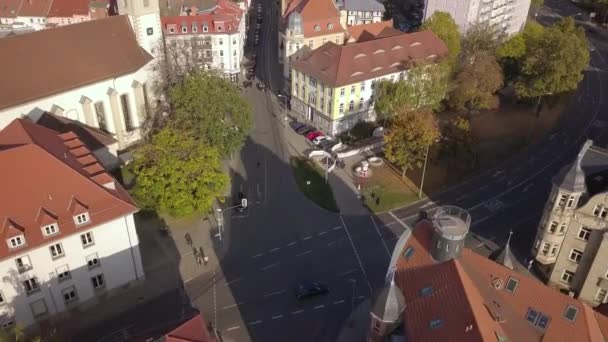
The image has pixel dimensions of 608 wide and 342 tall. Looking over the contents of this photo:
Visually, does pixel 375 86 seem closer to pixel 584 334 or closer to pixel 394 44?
pixel 394 44

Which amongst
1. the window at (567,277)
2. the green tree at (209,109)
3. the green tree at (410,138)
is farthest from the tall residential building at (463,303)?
the green tree at (209,109)

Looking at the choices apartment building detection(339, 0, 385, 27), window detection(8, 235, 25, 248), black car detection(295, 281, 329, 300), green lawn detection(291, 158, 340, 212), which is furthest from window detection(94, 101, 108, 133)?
apartment building detection(339, 0, 385, 27)

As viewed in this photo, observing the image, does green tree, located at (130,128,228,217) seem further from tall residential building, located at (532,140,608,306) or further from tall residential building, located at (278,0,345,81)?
tall residential building, located at (278,0,345,81)

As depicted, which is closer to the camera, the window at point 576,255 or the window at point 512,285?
the window at point 512,285

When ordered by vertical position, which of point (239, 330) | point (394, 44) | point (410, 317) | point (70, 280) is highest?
point (394, 44)

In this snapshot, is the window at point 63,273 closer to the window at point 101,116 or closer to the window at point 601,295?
the window at point 101,116

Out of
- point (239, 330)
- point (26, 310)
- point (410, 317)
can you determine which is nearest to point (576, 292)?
point (410, 317)
